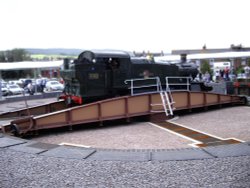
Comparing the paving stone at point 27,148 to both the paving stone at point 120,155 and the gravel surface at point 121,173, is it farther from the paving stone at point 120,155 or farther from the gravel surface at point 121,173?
the paving stone at point 120,155

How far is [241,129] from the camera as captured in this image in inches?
410

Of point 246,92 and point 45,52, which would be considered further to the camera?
point 45,52

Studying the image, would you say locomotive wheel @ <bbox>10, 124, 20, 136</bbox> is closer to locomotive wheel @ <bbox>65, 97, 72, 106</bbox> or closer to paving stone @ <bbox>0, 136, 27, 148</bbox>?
paving stone @ <bbox>0, 136, 27, 148</bbox>

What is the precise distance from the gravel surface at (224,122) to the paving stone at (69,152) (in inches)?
170

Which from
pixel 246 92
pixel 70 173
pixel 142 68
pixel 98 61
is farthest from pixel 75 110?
pixel 246 92

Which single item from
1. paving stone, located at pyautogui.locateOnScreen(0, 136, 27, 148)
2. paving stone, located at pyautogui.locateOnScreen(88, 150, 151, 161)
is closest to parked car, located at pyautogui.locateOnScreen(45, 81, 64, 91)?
paving stone, located at pyautogui.locateOnScreen(0, 136, 27, 148)

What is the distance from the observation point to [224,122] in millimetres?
11992

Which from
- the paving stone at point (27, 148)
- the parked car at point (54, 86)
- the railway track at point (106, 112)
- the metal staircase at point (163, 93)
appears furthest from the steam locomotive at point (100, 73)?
the parked car at point (54, 86)

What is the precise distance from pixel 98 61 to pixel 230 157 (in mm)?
7082

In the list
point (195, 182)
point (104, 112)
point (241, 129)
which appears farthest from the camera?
point (104, 112)

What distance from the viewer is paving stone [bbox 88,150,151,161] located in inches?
271

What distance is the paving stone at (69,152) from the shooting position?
7105mm

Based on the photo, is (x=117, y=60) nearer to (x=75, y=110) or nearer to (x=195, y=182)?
(x=75, y=110)

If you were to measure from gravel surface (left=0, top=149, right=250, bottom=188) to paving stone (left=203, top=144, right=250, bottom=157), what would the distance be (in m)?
0.30
